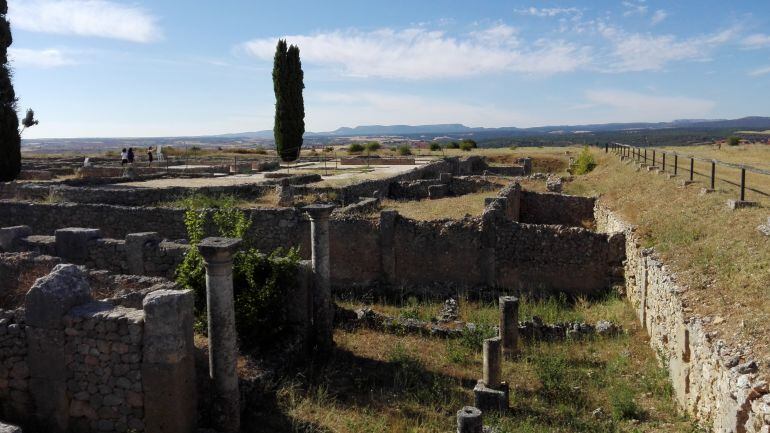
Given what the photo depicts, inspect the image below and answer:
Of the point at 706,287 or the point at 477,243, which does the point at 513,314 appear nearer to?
the point at 706,287

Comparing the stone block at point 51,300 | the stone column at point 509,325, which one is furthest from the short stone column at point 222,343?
the stone column at point 509,325

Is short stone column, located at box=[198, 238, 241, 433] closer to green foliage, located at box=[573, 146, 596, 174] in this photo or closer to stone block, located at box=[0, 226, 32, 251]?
stone block, located at box=[0, 226, 32, 251]

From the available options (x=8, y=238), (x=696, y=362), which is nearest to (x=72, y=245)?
(x=8, y=238)

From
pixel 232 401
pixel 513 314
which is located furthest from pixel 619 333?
pixel 232 401

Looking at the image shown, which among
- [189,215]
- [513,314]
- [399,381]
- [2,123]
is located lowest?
[399,381]

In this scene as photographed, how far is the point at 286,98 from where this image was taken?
42688 mm

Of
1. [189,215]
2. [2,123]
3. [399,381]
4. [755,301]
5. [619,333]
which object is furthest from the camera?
[2,123]

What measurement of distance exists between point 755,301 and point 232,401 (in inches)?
240

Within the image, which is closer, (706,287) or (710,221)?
(706,287)

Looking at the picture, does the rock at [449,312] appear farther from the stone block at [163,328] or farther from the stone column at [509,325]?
the stone block at [163,328]

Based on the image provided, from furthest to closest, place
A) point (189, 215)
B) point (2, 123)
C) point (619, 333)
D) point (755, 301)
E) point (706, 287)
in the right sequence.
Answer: point (2, 123), point (619, 333), point (189, 215), point (706, 287), point (755, 301)

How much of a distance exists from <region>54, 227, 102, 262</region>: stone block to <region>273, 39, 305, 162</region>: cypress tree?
106 feet

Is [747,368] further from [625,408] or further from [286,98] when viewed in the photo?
[286,98]

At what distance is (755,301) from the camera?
659 centimetres
